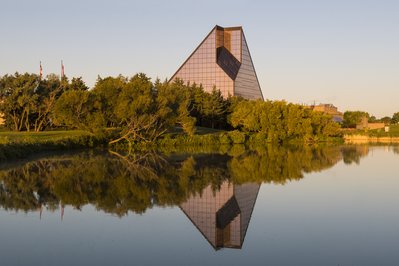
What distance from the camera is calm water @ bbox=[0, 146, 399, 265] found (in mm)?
9859

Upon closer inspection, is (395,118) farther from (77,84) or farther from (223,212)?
(223,212)

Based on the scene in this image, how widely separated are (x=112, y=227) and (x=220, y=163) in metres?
18.8

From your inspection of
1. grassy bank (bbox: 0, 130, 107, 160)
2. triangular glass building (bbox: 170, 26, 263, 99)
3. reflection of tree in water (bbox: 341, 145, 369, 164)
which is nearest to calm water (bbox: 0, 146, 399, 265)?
grassy bank (bbox: 0, 130, 107, 160)

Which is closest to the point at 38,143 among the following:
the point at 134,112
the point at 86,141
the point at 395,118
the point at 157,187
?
the point at 86,141

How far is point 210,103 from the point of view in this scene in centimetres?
6981

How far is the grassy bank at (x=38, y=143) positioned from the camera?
105ft

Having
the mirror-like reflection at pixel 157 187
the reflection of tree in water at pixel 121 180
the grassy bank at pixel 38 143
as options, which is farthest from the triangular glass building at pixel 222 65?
the mirror-like reflection at pixel 157 187

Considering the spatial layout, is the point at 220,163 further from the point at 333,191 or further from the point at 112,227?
the point at 112,227

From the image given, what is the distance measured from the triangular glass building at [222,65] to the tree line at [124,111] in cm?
3438

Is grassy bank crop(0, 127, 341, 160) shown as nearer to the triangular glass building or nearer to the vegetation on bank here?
the vegetation on bank

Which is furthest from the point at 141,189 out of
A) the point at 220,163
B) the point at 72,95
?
the point at 72,95

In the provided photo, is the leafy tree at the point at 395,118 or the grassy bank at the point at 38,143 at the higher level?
the leafy tree at the point at 395,118

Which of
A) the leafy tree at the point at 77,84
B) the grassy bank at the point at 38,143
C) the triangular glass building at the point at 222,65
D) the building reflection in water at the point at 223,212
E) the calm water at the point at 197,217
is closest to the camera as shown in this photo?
the calm water at the point at 197,217

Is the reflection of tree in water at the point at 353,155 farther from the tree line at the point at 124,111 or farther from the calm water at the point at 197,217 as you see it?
the tree line at the point at 124,111
